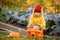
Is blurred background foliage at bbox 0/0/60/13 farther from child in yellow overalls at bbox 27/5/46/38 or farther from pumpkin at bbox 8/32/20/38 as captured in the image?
pumpkin at bbox 8/32/20/38

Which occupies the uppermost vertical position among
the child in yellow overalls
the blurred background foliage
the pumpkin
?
the blurred background foliage

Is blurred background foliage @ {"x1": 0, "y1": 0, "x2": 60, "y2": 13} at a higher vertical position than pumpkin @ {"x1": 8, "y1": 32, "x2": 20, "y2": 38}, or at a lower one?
higher

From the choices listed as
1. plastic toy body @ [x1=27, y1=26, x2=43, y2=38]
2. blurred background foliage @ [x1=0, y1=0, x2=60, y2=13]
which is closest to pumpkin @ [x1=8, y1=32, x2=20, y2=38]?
plastic toy body @ [x1=27, y1=26, x2=43, y2=38]

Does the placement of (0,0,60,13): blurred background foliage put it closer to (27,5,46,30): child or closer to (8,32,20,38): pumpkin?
(27,5,46,30): child

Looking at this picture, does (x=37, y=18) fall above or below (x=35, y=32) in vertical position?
above

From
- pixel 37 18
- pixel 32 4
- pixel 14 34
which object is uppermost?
pixel 32 4

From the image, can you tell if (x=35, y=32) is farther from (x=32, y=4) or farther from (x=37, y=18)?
(x=32, y=4)

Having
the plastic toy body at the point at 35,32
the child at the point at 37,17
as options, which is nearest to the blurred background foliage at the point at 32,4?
the child at the point at 37,17

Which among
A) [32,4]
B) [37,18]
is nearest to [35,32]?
[37,18]

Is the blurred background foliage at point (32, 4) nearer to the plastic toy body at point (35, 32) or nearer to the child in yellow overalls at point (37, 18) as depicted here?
the child in yellow overalls at point (37, 18)

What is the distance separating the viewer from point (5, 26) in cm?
180

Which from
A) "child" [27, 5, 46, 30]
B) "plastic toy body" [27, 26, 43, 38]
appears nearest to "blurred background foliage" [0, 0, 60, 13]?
"child" [27, 5, 46, 30]

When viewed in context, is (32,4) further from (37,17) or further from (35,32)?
(35,32)

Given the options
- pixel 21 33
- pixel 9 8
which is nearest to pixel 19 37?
pixel 21 33
